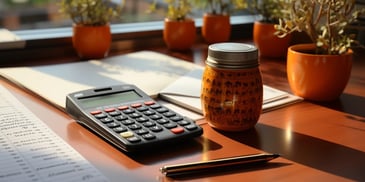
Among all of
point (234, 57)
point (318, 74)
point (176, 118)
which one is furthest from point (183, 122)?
point (318, 74)

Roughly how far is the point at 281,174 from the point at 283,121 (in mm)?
201

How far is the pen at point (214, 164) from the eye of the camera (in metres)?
0.61

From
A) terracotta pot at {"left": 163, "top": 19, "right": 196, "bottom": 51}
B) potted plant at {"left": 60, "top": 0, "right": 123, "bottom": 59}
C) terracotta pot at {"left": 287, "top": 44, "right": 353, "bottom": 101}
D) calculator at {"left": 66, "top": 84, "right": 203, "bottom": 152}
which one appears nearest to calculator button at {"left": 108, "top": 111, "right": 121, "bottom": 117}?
calculator at {"left": 66, "top": 84, "right": 203, "bottom": 152}

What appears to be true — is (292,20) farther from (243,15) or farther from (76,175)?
(243,15)

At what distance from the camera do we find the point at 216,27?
135 centimetres

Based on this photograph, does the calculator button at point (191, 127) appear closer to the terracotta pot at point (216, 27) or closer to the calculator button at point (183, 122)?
the calculator button at point (183, 122)

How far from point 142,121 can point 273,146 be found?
0.62 ft

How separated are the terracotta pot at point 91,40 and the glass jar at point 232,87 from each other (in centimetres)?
49

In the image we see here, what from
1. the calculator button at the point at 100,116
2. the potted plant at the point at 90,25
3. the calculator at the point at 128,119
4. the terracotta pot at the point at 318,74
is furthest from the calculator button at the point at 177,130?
the potted plant at the point at 90,25

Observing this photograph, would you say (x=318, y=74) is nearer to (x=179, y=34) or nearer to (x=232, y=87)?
(x=232, y=87)

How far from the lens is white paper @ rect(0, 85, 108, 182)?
58 cm

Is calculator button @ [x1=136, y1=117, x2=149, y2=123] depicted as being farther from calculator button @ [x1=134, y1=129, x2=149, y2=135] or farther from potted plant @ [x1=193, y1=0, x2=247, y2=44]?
potted plant @ [x1=193, y1=0, x2=247, y2=44]

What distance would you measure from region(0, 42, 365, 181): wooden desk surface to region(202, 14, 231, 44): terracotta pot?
50 centimetres

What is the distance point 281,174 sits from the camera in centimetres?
62
